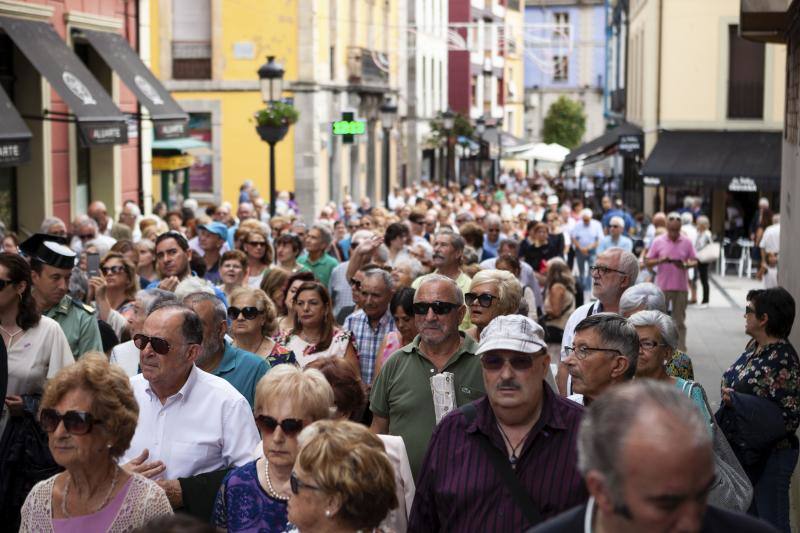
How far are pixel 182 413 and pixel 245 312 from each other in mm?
2505

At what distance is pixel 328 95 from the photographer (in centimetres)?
3969

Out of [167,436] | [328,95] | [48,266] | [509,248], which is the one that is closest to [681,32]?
[328,95]

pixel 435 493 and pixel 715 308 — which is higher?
pixel 435 493

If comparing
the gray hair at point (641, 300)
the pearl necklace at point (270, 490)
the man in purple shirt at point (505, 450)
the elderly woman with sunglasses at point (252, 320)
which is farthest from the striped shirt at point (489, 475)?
the elderly woman with sunglasses at point (252, 320)

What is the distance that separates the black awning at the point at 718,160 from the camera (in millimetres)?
31219

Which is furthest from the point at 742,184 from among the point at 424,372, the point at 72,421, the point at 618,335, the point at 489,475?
the point at 72,421

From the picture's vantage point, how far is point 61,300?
28.3 ft

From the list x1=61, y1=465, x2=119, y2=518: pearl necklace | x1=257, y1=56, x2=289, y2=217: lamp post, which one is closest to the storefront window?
x1=257, y1=56, x2=289, y2=217: lamp post

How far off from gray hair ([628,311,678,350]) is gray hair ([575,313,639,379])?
70 cm

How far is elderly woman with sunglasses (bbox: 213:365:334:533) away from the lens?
206 inches

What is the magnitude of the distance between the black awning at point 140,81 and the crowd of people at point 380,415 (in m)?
11.8

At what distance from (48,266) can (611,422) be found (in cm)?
613

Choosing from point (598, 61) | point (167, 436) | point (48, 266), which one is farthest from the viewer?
point (598, 61)

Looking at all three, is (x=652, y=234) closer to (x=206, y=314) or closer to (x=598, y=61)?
(x=206, y=314)
